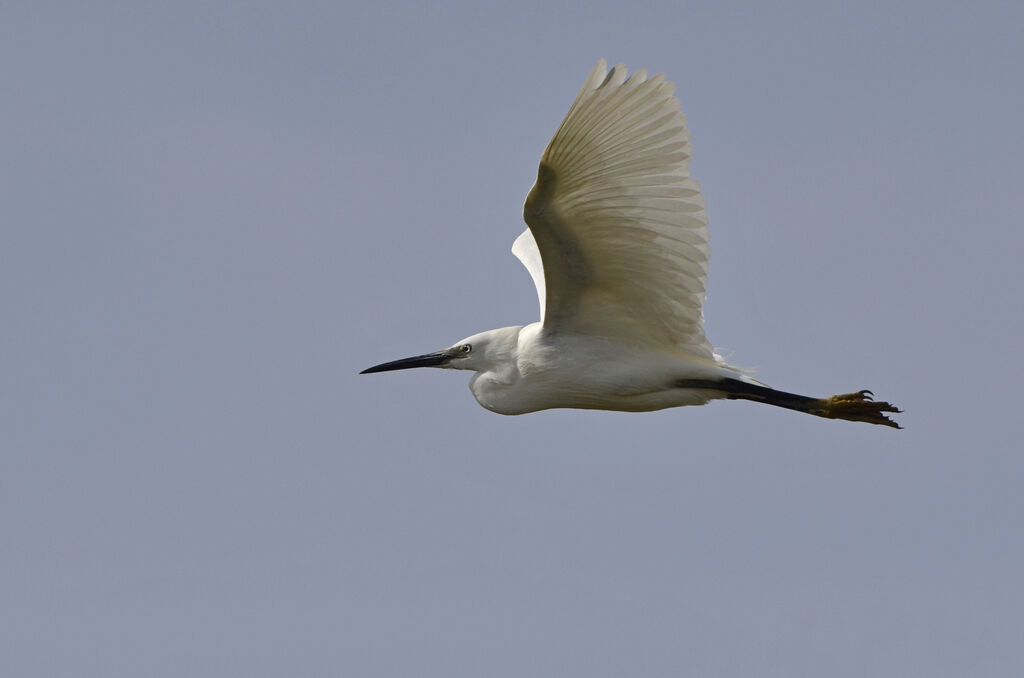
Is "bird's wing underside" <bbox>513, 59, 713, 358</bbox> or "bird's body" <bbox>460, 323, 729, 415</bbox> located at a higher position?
"bird's wing underside" <bbox>513, 59, 713, 358</bbox>

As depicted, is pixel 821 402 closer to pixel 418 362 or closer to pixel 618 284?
pixel 618 284

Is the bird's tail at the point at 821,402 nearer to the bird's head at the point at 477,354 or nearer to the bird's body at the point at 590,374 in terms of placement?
the bird's body at the point at 590,374

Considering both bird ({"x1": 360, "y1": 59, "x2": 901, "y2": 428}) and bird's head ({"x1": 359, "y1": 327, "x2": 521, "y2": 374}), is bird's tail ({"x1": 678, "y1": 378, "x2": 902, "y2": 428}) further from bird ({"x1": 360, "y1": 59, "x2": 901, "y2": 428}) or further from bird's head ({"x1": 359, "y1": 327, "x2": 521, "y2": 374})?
bird's head ({"x1": 359, "y1": 327, "x2": 521, "y2": 374})

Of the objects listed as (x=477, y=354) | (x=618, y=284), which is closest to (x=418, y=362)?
(x=477, y=354)

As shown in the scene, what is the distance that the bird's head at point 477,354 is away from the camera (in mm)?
11062

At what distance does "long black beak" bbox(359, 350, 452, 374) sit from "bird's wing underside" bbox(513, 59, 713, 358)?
1556 millimetres

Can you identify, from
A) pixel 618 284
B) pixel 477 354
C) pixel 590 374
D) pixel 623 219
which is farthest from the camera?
pixel 477 354

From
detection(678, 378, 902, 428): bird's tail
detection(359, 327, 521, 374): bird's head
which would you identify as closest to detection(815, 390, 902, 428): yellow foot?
detection(678, 378, 902, 428): bird's tail

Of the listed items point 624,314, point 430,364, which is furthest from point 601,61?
point 430,364

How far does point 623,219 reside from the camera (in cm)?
930

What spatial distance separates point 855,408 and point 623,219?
2601 mm

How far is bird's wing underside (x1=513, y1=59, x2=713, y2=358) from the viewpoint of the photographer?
347 inches

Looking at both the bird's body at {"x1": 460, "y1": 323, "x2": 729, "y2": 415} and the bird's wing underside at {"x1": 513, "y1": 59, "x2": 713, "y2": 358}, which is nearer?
the bird's wing underside at {"x1": 513, "y1": 59, "x2": 713, "y2": 358}

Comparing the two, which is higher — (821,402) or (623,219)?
(623,219)
